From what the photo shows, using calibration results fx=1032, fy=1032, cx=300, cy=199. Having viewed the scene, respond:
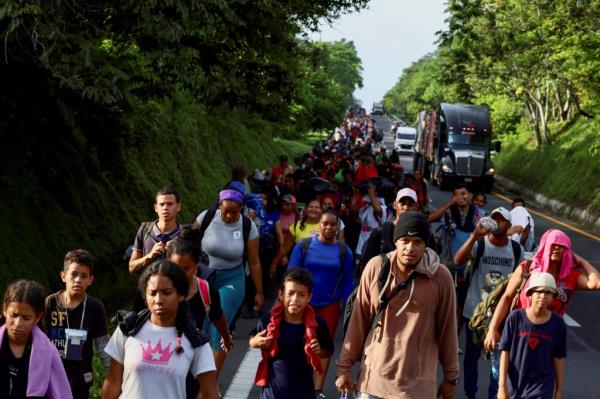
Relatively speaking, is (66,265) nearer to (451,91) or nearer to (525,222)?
(525,222)

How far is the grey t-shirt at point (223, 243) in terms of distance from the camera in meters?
8.39

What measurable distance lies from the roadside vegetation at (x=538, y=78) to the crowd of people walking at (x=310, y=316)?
16702mm

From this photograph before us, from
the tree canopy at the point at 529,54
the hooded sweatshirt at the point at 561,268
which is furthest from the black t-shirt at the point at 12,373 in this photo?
the tree canopy at the point at 529,54

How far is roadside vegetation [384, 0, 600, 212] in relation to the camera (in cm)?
2589

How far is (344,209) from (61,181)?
3.87 metres

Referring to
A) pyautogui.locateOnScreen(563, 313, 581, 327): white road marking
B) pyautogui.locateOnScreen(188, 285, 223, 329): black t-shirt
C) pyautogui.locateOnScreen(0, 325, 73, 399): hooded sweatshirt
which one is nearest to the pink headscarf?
pyautogui.locateOnScreen(188, 285, 223, 329): black t-shirt

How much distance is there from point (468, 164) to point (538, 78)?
3995 mm

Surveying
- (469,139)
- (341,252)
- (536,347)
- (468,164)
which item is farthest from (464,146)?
(536,347)

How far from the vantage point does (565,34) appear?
2608 cm

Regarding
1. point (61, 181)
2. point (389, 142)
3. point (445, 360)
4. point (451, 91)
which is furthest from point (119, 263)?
point (389, 142)

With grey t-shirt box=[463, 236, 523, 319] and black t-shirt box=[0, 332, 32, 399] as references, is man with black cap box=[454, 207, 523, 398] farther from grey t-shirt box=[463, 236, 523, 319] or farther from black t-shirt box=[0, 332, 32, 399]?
black t-shirt box=[0, 332, 32, 399]

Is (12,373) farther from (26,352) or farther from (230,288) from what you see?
(230,288)

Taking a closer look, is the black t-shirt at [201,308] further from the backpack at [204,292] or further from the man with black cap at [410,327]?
the man with black cap at [410,327]

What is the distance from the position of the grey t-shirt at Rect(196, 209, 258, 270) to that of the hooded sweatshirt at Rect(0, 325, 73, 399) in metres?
3.48
